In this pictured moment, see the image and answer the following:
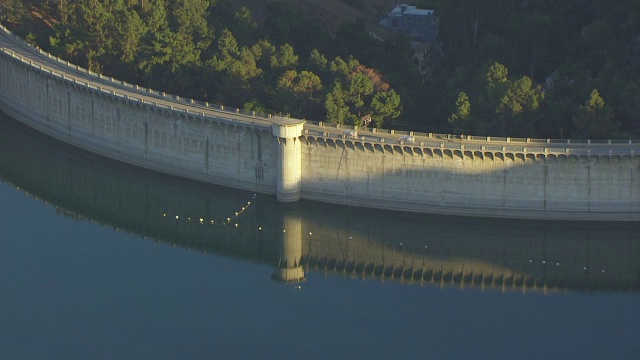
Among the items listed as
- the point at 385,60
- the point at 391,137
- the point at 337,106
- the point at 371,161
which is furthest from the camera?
the point at 385,60

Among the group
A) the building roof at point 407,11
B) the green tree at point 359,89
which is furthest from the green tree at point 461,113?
the building roof at point 407,11

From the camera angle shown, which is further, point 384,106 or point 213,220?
point 384,106

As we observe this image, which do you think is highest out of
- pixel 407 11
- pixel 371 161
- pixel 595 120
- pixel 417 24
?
pixel 407 11

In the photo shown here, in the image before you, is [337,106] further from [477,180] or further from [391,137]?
[477,180]

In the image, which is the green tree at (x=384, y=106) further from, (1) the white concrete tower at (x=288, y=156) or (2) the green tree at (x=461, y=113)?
(1) the white concrete tower at (x=288, y=156)

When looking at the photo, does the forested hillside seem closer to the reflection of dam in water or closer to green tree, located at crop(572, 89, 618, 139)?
green tree, located at crop(572, 89, 618, 139)

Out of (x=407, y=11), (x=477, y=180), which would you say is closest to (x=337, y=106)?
(x=477, y=180)
